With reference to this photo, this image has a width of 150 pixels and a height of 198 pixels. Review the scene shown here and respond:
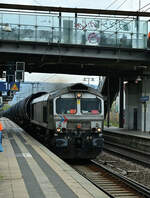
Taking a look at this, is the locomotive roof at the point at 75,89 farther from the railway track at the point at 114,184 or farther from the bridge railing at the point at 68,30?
the bridge railing at the point at 68,30

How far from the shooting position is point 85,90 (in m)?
15.1

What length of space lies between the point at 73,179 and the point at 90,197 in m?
1.88

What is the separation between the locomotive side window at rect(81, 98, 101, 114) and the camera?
15047 millimetres

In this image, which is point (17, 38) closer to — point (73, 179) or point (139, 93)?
point (139, 93)

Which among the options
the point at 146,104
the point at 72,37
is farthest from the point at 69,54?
the point at 146,104

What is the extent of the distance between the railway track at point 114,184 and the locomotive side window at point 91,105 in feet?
8.01

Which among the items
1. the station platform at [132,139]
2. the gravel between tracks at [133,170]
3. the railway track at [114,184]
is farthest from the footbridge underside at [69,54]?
the railway track at [114,184]

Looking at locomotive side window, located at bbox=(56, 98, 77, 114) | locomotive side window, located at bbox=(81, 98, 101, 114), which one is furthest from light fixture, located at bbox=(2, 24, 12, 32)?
locomotive side window, located at bbox=(81, 98, 101, 114)

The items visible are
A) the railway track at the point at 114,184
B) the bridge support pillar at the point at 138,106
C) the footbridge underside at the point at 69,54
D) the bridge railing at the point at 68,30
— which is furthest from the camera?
the bridge support pillar at the point at 138,106

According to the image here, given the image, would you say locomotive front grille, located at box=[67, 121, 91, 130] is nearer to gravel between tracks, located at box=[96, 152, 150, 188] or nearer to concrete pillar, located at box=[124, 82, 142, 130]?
gravel between tracks, located at box=[96, 152, 150, 188]

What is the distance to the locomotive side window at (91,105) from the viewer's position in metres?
15.0

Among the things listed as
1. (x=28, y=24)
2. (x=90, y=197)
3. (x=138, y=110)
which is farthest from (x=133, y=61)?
(x=90, y=197)

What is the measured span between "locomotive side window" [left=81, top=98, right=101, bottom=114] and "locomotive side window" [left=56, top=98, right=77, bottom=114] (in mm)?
376

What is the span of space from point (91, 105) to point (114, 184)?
16.6 feet
